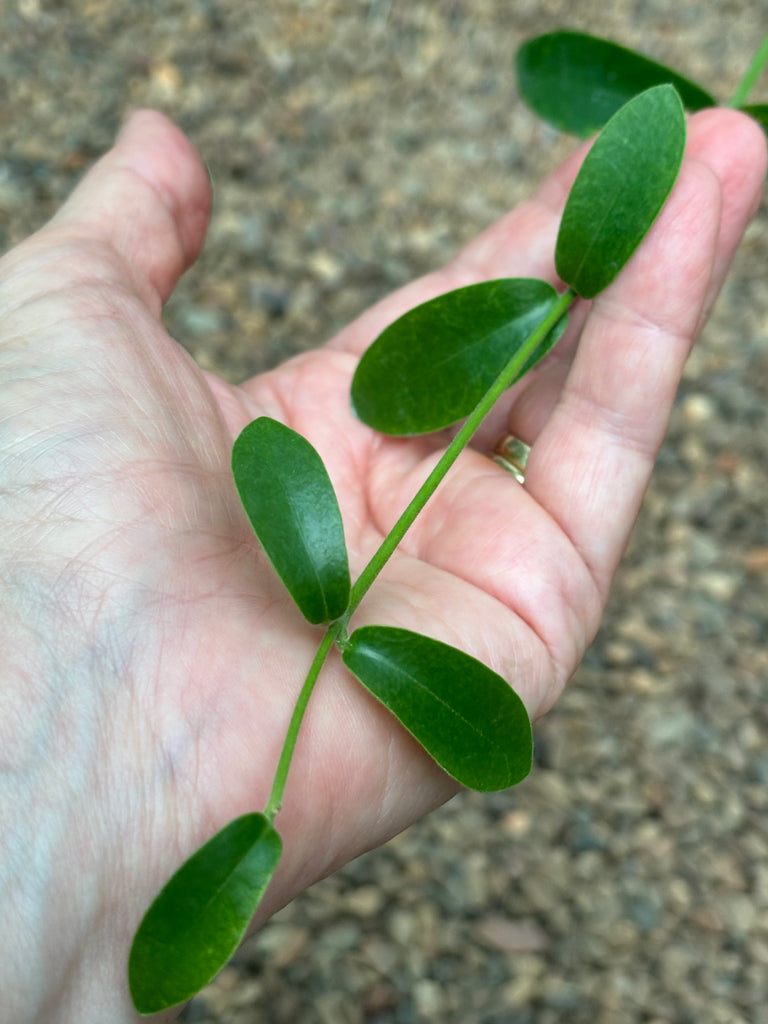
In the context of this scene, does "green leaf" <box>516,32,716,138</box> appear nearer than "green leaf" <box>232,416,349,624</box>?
No

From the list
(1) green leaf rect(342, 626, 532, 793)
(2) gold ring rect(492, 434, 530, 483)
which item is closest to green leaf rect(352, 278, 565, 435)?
(2) gold ring rect(492, 434, 530, 483)

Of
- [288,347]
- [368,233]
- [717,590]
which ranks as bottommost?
[717,590]

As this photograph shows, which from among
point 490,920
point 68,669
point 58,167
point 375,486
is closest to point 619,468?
point 375,486

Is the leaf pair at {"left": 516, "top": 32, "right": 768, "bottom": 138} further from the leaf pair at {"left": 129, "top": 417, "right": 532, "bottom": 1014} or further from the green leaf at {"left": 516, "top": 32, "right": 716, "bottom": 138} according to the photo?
the leaf pair at {"left": 129, "top": 417, "right": 532, "bottom": 1014}

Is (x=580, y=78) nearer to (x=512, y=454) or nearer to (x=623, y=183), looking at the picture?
(x=623, y=183)

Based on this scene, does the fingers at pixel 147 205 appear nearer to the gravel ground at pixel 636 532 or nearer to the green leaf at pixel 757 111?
the green leaf at pixel 757 111

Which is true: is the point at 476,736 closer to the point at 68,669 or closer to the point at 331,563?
the point at 331,563

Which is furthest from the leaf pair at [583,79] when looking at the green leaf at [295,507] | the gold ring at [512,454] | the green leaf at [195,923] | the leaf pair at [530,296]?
the green leaf at [195,923]
